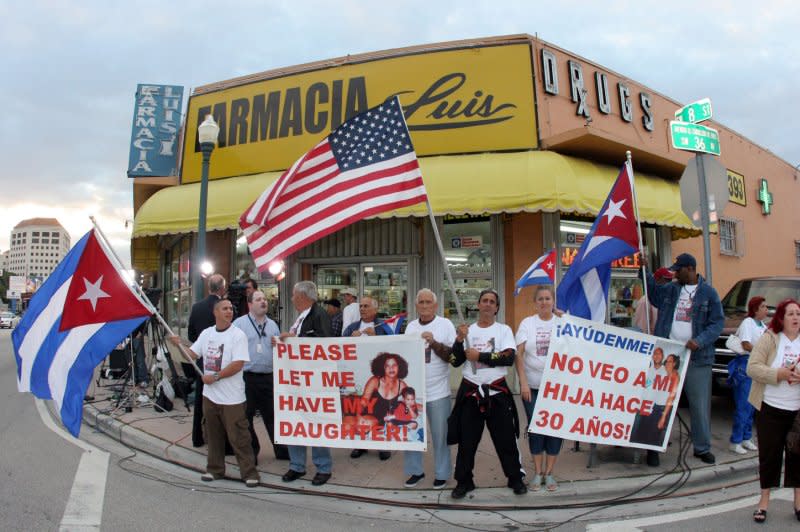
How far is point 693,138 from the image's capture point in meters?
6.79

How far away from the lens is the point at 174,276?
1555cm

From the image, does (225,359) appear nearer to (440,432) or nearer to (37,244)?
(440,432)

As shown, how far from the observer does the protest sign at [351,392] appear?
→ 5.16m

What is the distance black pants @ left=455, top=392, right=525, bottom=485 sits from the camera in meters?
4.86

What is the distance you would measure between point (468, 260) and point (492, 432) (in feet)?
16.4

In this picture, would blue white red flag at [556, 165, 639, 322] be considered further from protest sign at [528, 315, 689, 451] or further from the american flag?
the american flag

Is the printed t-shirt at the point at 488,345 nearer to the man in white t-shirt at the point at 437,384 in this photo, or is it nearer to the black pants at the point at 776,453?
the man in white t-shirt at the point at 437,384

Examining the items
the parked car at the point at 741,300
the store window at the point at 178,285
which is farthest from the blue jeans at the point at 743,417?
the store window at the point at 178,285

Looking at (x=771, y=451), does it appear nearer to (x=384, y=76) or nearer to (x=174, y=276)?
(x=384, y=76)

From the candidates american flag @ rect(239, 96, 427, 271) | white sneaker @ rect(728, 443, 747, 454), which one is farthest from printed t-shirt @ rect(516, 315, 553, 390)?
white sneaker @ rect(728, 443, 747, 454)

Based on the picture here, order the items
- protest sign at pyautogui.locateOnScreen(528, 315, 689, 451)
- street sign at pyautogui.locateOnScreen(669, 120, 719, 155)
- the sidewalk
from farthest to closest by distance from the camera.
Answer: street sign at pyautogui.locateOnScreen(669, 120, 719, 155) < protest sign at pyautogui.locateOnScreen(528, 315, 689, 451) < the sidewalk

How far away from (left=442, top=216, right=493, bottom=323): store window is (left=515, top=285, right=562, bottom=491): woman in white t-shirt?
422 cm

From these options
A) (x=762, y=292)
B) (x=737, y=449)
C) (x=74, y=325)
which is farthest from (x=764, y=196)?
(x=74, y=325)

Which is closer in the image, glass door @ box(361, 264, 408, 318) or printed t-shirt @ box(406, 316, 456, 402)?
printed t-shirt @ box(406, 316, 456, 402)
